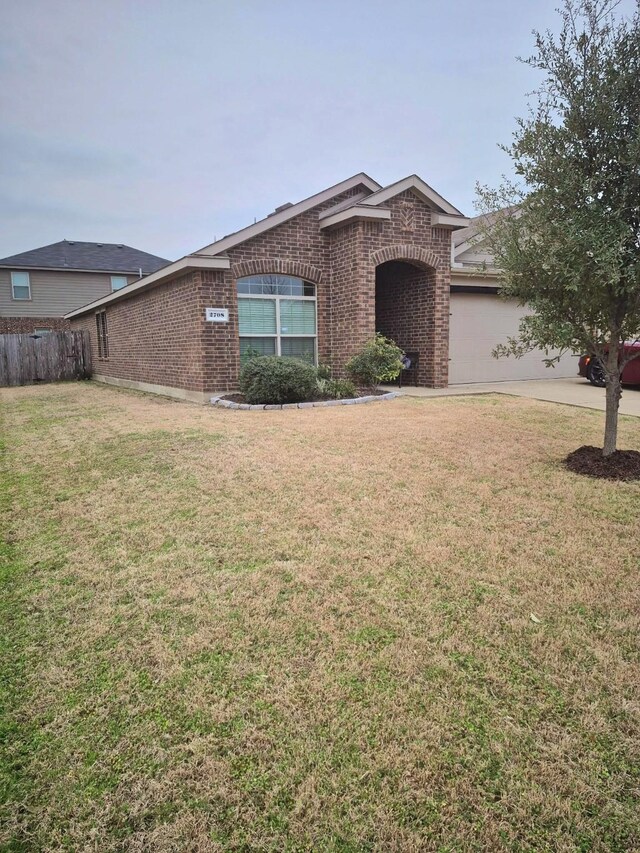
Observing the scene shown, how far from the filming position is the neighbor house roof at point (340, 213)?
10859 millimetres

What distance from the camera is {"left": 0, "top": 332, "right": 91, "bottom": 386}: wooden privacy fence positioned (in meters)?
19.5

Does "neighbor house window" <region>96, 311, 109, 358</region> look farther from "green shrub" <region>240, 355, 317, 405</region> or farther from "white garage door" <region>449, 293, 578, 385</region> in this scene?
"white garage door" <region>449, 293, 578, 385</region>

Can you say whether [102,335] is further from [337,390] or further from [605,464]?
[605,464]

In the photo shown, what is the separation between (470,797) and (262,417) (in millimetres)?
7339

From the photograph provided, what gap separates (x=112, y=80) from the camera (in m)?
13.0

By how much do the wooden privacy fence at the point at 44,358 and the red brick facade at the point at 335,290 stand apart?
30.4 ft

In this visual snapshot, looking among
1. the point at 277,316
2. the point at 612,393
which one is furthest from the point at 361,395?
the point at 612,393

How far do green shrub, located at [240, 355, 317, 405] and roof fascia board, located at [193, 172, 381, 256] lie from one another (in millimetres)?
2725

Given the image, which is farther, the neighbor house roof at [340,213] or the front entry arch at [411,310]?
the front entry arch at [411,310]

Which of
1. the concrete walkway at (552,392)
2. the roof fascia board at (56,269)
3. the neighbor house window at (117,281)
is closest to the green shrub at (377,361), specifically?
the concrete walkway at (552,392)

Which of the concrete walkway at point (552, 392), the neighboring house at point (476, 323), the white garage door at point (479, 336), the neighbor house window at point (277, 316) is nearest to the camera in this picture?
the concrete walkway at point (552, 392)

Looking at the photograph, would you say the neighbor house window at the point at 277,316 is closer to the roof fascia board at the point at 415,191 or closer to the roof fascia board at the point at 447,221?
the roof fascia board at the point at 415,191

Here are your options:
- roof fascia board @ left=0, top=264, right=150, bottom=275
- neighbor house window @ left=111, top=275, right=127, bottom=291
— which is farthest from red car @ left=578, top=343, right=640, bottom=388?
neighbor house window @ left=111, top=275, right=127, bottom=291

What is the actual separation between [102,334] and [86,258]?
1097 cm
